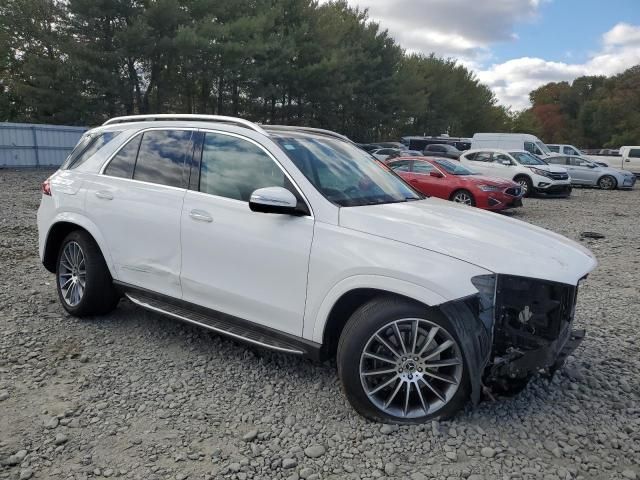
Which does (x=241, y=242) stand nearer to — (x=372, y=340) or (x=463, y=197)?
(x=372, y=340)

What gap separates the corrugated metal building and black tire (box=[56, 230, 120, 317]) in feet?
63.1

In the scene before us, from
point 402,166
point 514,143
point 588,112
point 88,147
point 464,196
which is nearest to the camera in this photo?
point 88,147

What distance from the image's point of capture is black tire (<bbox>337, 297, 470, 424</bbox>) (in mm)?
2742

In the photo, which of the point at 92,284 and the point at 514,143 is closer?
the point at 92,284

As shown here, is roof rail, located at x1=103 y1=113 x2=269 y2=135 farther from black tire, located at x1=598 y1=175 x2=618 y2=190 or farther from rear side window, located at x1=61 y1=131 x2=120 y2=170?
black tire, located at x1=598 y1=175 x2=618 y2=190

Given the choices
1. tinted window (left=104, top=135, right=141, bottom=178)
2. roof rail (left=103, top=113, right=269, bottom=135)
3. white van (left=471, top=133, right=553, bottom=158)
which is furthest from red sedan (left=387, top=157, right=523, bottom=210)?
white van (left=471, top=133, right=553, bottom=158)

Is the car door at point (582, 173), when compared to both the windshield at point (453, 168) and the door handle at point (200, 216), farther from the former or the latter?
the door handle at point (200, 216)

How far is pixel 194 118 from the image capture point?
392 centimetres

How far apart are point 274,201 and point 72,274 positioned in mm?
2487

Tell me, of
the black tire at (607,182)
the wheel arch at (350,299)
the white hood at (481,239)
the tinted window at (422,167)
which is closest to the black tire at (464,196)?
the tinted window at (422,167)

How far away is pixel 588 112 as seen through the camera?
232 ft

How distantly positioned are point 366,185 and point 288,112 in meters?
32.4

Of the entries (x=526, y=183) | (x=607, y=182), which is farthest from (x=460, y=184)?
(x=607, y=182)

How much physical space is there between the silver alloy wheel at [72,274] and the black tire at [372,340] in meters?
2.62
